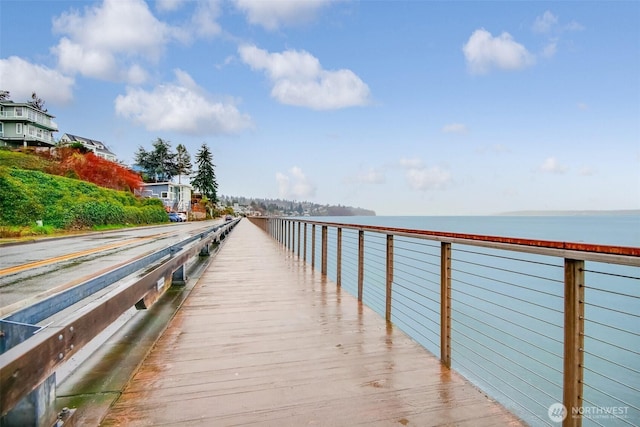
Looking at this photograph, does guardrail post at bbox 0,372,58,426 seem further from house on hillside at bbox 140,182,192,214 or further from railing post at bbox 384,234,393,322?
house on hillside at bbox 140,182,192,214

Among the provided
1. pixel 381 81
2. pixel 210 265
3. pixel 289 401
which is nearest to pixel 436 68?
pixel 381 81

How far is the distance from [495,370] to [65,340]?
25.3 ft

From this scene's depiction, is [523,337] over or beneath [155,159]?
beneath

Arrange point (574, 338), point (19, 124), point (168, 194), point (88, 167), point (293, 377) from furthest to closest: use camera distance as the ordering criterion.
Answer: point (168, 194)
point (19, 124)
point (88, 167)
point (293, 377)
point (574, 338)

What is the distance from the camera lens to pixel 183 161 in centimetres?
6431

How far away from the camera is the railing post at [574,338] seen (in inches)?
61.2

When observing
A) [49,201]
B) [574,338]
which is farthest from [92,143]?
[574,338]

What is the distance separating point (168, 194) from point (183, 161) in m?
14.1

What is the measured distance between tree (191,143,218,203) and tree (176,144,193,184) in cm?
324

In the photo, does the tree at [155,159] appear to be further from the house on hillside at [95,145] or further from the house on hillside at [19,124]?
the house on hillside at [19,124]

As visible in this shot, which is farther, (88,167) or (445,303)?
(88,167)

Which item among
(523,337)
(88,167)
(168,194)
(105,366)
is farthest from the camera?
(168,194)

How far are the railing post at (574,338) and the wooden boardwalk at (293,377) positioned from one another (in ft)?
0.95

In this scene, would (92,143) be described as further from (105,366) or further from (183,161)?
(105,366)
